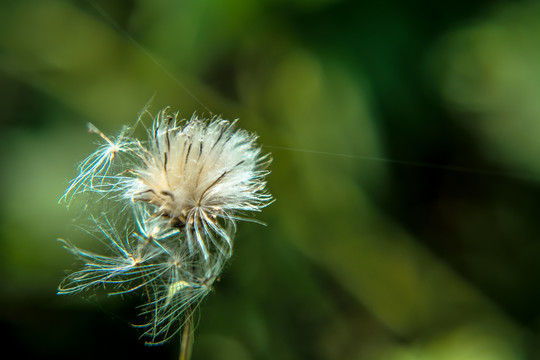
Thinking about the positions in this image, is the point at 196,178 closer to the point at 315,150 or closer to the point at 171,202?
the point at 171,202

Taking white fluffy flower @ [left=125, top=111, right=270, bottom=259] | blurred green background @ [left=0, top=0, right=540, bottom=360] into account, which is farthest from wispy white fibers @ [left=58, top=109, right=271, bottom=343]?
blurred green background @ [left=0, top=0, right=540, bottom=360]

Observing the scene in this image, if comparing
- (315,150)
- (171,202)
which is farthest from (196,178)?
(315,150)

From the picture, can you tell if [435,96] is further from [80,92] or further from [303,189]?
[80,92]

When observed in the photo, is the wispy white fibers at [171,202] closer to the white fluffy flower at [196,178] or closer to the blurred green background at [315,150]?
the white fluffy flower at [196,178]

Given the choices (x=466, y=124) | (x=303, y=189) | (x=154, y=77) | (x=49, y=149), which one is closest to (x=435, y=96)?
(x=466, y=124)

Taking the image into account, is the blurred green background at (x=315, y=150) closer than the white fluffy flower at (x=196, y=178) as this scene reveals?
No

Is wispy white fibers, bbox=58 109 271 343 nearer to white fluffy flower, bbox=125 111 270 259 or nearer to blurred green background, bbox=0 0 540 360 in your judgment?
white fluffy flower, bbox=125 111 270 259

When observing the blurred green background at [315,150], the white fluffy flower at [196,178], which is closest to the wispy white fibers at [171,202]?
the white fluffy flower at [196,178]
